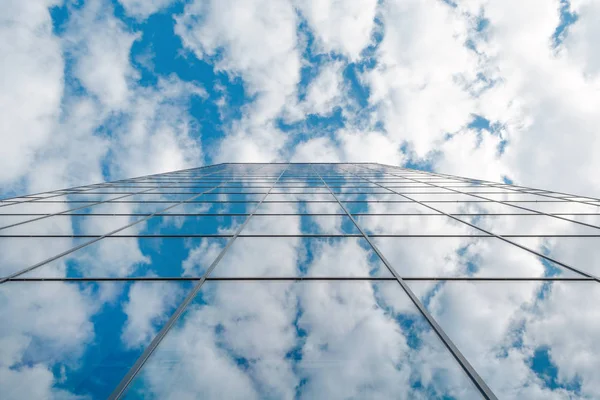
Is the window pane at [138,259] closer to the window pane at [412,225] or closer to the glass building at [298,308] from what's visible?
the glass building at [298,308]

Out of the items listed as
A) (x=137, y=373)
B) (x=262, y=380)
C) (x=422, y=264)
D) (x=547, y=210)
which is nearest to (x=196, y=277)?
(x=137, y=373)

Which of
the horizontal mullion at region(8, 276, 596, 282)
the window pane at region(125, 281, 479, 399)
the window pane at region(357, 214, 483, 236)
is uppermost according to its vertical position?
the window pane at region(357, 214, 483, 236)

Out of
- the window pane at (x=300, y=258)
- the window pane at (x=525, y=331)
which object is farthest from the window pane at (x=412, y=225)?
the window pane at (x=525, y=331)

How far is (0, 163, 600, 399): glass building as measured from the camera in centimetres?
377

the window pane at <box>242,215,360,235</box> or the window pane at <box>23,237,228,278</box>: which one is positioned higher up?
the window pane at <box>242,215,360,235</box>

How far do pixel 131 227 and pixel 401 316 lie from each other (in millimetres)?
7308

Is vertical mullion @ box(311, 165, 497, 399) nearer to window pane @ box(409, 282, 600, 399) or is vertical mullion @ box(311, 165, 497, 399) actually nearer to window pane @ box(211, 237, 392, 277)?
window pane @ box(409, 282, 600, 399)

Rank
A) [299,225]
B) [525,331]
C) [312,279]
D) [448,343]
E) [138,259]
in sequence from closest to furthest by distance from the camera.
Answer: [448,343] → [525,331] → [312,279] → [138,259] → [299,225]

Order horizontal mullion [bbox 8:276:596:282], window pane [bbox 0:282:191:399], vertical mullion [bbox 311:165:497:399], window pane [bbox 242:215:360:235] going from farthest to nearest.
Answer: window pane [bbox 242:215:360:235], horizontal mullion [bbox 8:276:596:282], window pane [bbox 0:282:191:399], vertical mullion [bbox 311:165:497:399]

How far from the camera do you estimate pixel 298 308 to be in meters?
5.05

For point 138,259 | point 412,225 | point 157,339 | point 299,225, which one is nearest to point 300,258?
point 299,225

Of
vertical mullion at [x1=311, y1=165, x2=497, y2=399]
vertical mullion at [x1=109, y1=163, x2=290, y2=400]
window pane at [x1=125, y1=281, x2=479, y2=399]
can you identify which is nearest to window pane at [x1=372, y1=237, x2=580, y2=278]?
vertical mullion at [x1=311, y1=165, x2=497, y2=399]

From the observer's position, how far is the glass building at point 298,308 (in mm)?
3771

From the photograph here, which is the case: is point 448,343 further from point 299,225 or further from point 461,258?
point 299,225
